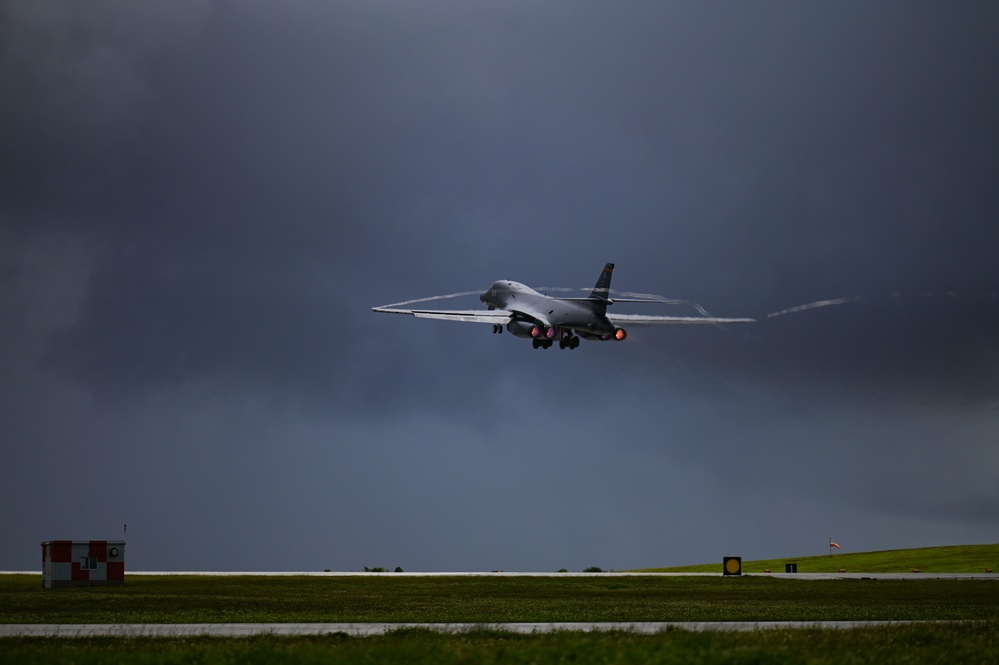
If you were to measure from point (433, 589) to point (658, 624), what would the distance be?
28.6 meters

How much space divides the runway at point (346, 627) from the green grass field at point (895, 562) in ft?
179

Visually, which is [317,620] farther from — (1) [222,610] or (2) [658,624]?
(2) [658,624]

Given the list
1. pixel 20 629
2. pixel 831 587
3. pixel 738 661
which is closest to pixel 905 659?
pixel 738 661

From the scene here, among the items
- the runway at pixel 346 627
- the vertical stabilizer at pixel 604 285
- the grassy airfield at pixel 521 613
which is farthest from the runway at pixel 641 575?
the runway at pixel 346 627

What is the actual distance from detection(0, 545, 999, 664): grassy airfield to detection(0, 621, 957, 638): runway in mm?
1539

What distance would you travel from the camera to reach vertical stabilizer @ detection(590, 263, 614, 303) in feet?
229

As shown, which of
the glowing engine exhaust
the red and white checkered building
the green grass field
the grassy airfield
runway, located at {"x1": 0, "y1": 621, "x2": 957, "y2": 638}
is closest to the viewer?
the grassy airfield

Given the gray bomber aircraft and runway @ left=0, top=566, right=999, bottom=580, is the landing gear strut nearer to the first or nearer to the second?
the gray bomber aircraft

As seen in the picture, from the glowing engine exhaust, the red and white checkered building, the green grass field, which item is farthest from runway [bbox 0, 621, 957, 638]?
the green grass field

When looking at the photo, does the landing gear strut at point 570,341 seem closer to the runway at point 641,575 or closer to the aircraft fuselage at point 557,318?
the aircraft fuselage at point 557,318

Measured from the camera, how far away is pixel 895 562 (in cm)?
9356

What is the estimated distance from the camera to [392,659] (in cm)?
2397

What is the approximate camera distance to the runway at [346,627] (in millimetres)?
31688

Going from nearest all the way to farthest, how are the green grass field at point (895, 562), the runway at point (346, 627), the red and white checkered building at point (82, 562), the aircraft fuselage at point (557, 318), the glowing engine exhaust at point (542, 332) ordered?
the runway at point (346, 627), the red and white checkered building at point (82, 562), the aircraft fuselage at point (557, 318), the glowing engine exhaust at point (542, 332), the green grass field at point (895, 562)
